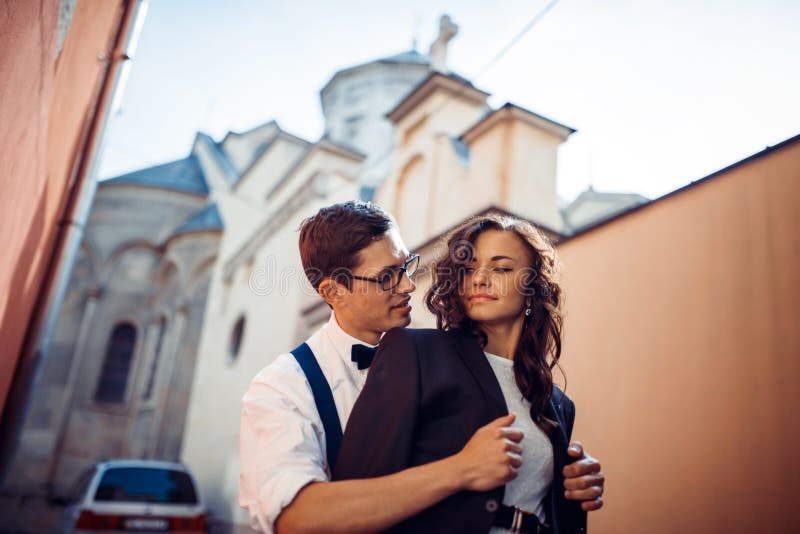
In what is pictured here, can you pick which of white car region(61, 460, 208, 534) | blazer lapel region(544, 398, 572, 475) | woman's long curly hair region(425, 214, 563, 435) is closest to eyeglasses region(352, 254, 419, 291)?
woman's long curly hair region(425, 214, 563, 435)

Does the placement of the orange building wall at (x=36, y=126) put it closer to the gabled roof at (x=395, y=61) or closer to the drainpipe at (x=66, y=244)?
the drainpipe at (x=66, y=244)

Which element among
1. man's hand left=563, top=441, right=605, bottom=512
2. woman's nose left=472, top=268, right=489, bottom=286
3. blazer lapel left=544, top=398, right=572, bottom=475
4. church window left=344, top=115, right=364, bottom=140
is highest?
church window left=344, top=115, right=364, bottom=140

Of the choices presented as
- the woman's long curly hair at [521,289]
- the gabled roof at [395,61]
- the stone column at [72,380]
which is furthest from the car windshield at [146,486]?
the gabled roof at [395,61]

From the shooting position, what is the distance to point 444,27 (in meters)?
10.8

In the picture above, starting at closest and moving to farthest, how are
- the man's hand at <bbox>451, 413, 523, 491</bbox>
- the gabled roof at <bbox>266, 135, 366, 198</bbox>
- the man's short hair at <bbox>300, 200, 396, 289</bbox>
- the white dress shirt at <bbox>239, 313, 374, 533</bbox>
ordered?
the man's hand at <bbox>451, 413, 523, 491</bbox>, the white dress shirt at <bbox>239, 313, 374, 533</bbox>, the man's short hair at <bbox>300, 200, 396, 289</bbox>, the gabled roof at <bbox>266, 135, 366, 198</bbox>

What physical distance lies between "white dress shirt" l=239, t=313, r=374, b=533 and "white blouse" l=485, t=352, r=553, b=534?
0.54 meters

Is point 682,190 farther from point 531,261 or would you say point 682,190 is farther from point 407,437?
point 407,437

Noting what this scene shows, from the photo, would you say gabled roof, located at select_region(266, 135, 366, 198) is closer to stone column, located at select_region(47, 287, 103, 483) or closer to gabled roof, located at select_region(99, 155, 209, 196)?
gabled roof, located at select_region(99, 155, 209, 196)

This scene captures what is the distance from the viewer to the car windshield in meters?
8.95

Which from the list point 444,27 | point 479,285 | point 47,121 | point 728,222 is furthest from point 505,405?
point 444,27

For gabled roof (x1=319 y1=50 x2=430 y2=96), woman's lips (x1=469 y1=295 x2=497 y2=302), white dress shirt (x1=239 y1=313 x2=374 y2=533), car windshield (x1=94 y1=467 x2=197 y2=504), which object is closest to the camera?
white dress shirt (x1=239 y1=313 x2=374 y2=533)

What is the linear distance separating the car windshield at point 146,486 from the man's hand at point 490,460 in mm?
8585

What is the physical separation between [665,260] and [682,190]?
0.55 m

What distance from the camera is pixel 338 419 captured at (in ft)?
6.79
